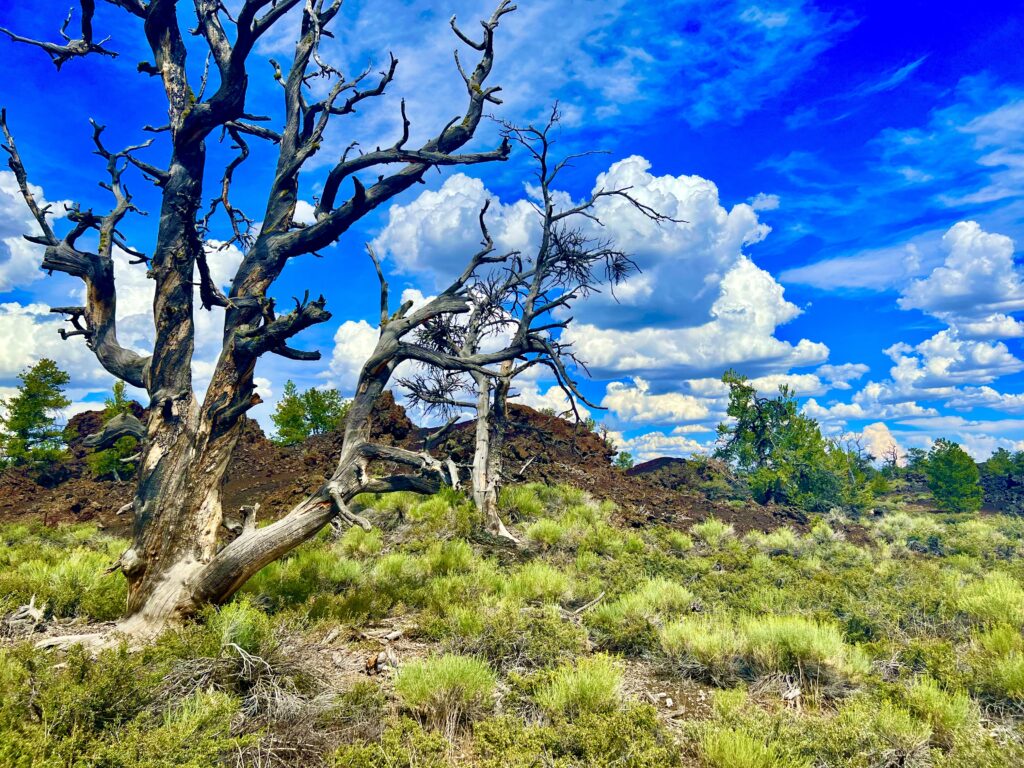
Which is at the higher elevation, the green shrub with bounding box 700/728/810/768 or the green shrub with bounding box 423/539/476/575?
the green shrub with bounding box 423/539/476/575

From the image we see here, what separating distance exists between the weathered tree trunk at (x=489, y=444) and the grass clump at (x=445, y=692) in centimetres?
957

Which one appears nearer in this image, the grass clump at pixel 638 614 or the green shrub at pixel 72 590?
the green shrub at pixel 72 590

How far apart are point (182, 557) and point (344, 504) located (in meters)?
2.06

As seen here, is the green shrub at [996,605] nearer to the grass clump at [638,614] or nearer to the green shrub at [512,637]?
the grass clump at [638,614]

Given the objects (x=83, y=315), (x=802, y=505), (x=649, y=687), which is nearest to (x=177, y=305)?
(x=83, y=315)

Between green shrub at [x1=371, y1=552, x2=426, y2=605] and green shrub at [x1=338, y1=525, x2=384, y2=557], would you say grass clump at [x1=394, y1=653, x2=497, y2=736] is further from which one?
green shrub at [x1=338, y1=525, x2=384, y2=557]

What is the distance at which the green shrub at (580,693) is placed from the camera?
17.2ft

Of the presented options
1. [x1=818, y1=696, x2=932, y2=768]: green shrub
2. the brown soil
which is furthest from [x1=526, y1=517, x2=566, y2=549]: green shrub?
[x1=818, y1=696, x2=932, y2=768]: green shrub

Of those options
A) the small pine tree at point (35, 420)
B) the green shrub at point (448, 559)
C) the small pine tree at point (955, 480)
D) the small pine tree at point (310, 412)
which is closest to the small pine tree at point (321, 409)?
the small pine tree at point (310, 412)

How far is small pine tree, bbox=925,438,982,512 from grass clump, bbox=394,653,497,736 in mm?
43351

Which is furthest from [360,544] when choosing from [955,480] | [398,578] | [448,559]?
[955,480]

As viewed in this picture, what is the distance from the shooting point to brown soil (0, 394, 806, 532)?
2195 centimetres

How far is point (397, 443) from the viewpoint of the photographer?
91.2ft

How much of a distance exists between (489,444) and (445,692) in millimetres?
11541
